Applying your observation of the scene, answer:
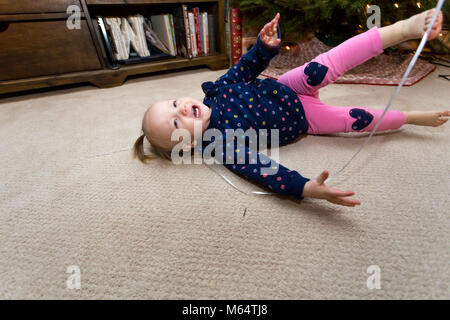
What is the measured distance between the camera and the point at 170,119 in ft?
2.07

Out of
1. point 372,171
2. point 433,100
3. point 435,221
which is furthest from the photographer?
point 433,100

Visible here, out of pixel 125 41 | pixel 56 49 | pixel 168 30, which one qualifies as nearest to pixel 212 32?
pixel 168 30

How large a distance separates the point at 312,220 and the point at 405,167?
338mm

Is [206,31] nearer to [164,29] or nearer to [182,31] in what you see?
[182,31]

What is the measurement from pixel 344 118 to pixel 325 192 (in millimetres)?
351

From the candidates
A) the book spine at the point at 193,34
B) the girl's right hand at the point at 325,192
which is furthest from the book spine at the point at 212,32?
the girl's right hand at the point at 325,192

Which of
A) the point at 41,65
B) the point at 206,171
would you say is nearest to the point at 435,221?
the point at 206,171

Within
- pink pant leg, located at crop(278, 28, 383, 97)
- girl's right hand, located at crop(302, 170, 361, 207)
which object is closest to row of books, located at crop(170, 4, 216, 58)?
pink pant leg, located at crop(278, 28, 383, 97)

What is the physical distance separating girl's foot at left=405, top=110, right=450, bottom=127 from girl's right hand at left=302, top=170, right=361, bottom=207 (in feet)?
1.51

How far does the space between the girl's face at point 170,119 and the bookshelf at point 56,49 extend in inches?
34.9

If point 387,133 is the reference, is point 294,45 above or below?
above
